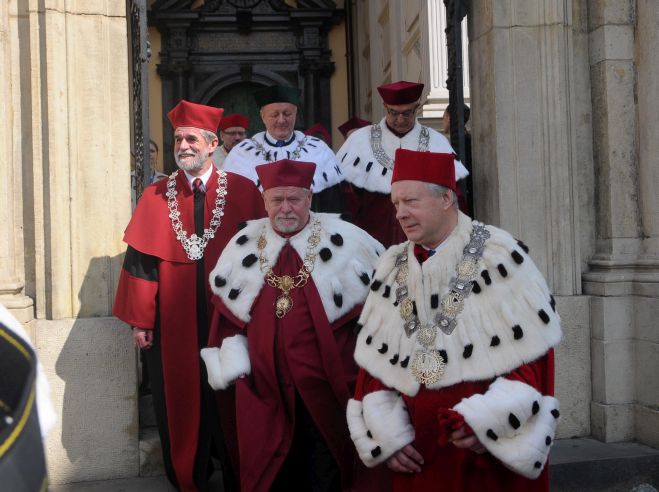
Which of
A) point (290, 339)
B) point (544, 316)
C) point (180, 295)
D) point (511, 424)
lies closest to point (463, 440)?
point (511, 424)

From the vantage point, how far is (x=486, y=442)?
3008 millimetres

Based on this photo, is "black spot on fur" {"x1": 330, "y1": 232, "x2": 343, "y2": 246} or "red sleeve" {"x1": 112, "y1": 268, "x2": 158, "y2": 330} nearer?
"black spot on fur" {"x1": 330, "y1": 232, "x2": 343, "y2": 246}

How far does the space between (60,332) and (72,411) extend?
0.46 meters

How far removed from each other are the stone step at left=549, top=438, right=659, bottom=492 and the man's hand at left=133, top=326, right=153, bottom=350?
234 centimetres

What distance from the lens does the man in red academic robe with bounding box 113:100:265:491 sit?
4.86 metres

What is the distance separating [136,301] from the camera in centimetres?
482

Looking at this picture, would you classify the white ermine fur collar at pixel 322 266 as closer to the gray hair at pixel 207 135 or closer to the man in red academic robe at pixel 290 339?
the man in red academic robe at pixel 290 339

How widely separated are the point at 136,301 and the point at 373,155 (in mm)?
1835

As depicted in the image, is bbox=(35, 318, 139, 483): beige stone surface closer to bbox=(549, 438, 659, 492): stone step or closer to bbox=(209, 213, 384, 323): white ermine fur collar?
bbox=(209, 213, 384, 323): white ermine fur collar

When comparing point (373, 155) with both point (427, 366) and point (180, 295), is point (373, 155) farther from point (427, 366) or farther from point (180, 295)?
point (427, 366)

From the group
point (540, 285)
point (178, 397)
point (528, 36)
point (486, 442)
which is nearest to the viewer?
point (486, 442)

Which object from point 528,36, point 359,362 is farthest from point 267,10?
point 359,362

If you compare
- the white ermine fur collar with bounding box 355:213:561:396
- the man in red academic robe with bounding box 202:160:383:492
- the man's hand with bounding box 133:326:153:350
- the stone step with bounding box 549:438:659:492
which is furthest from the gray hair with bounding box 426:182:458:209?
the stone step with bounding box 549:438:659:492

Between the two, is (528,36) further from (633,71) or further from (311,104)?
(311,104)
